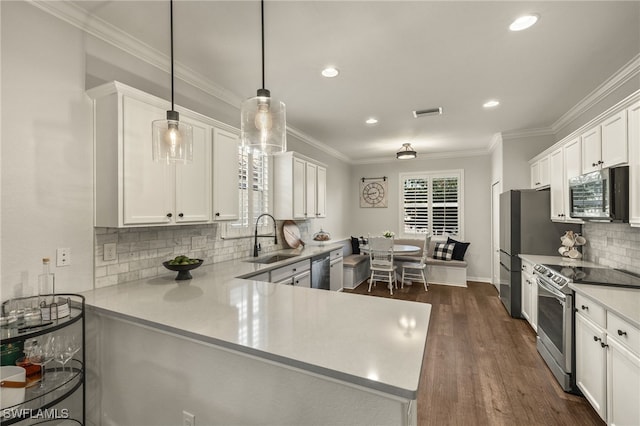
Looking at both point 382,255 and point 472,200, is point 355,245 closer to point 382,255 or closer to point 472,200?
point 382,255

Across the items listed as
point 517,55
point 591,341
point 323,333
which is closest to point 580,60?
point 517,55

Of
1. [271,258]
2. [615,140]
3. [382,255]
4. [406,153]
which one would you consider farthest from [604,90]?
[271,258]

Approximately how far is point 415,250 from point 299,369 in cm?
462

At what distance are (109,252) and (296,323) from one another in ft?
5.22

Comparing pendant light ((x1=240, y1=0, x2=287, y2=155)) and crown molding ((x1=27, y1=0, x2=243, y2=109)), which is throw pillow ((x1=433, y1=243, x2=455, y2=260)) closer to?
crown molding ((x1=27, y1=0, x2=243, y2=109))

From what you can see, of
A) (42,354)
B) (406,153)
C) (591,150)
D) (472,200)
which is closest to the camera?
(42,354)

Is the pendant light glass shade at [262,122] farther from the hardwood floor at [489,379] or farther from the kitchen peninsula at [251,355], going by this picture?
the hardwood floor at [489,379]

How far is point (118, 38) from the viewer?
84.7 inches

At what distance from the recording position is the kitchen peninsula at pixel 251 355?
1058 mm

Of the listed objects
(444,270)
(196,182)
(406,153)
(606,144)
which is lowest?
(444,270)

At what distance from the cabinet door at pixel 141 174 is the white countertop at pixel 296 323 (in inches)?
20.9

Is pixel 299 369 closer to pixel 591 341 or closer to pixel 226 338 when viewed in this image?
pixel 226 338

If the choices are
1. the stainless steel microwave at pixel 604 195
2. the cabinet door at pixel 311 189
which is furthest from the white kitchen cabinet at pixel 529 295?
the cabinet door at pixel 311 189

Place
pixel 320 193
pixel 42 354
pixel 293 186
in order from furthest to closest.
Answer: pixel 320 193 → pixel 293 186 → pixel 42 354
